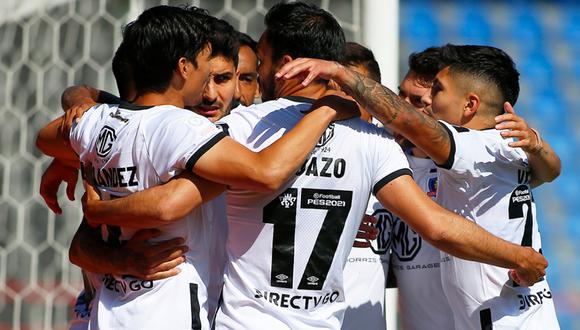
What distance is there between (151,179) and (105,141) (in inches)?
8.1

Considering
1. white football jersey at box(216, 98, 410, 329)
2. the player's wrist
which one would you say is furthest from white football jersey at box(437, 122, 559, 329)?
white football jersey at box(216, 98, 410, 329)

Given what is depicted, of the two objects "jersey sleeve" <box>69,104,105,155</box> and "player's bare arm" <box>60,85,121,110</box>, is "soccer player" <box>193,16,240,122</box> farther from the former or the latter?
"jersey sleeve" <box>69,104,105,155</box>

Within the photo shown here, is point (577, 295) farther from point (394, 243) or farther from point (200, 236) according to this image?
point (200, 236)

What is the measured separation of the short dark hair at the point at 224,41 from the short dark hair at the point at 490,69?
88 centimetres

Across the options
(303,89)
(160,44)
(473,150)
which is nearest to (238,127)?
(303,89)

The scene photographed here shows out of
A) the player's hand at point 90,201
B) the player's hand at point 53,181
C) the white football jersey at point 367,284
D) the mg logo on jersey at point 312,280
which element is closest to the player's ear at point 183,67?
the player's hand at point 90,201

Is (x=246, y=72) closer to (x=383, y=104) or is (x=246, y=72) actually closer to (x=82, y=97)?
(x=82, y=97)

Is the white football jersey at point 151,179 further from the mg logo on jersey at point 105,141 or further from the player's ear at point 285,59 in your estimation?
the player's ear at point 285,59

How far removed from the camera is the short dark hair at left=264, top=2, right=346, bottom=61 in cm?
296

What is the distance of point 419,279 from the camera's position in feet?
12.1

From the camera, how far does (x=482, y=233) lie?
9.71 ft

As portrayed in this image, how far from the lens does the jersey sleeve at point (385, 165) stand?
2896 millimetres

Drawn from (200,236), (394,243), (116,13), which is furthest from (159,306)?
(116,13)

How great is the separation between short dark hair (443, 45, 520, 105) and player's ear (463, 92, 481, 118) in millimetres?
81
